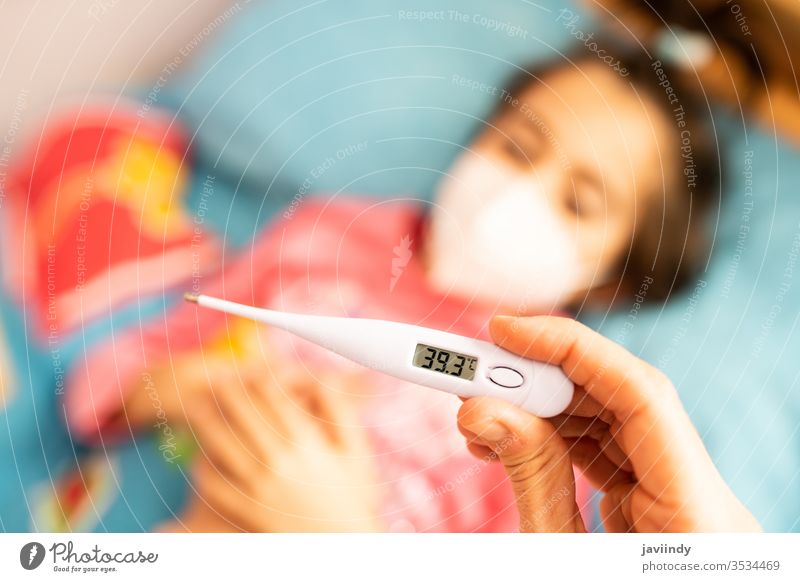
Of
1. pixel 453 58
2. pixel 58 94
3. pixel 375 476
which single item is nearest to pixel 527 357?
pixel 375 476

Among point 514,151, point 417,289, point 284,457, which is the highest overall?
point 514,151

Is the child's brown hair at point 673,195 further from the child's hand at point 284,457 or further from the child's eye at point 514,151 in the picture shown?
the child's hand at point 284,457

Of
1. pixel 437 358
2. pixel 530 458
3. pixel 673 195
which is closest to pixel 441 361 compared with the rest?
pixel 437 358

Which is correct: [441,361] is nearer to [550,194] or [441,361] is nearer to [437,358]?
[437,358]

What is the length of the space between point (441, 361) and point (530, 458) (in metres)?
0.13

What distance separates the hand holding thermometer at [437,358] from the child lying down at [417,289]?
41 mm

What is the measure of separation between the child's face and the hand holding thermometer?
0.07 meters

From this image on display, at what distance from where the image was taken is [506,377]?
0.66 m

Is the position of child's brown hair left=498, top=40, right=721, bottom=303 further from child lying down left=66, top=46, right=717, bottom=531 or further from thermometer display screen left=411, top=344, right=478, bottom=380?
thermometer display screen left=411, top=344, right=478, bottom=380

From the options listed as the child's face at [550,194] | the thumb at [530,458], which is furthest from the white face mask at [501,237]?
the thumb at [530,458]

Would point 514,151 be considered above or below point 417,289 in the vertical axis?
above

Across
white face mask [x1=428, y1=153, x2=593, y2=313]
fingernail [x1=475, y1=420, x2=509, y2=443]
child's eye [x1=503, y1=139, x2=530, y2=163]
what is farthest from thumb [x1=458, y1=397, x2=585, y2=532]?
child's eye [x1=503, y1=139, x2=530, y2=163]

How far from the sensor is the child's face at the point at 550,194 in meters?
0.73

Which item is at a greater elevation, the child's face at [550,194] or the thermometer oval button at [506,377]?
the child's face at [550,194]
